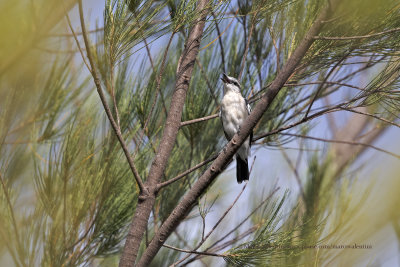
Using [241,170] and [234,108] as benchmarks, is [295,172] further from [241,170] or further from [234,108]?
[234,108]

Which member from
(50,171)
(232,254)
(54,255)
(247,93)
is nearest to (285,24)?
(247,93)

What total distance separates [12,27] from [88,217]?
1.24 metres

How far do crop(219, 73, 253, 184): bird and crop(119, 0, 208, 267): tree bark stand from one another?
0.29 m

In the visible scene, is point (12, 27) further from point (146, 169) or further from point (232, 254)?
point (146, 169)

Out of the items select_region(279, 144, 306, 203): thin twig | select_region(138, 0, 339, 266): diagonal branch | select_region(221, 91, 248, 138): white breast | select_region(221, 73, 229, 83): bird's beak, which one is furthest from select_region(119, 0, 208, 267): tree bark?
select_region(279, 144, 306, 203): thin twig

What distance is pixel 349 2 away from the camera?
97 cm

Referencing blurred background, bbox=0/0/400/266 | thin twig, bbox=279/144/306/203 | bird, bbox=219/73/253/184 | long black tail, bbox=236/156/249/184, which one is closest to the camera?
blurred background, bbox=0/0/400/266

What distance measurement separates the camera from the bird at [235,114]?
2.13 m

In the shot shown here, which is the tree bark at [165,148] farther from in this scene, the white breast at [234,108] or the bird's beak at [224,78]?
the white breast at [234,108]

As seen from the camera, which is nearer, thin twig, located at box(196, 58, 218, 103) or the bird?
thin twig, located at box(196, 58, 218, 103)

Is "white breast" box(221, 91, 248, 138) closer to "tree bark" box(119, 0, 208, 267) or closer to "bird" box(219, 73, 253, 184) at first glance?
"bird" box(219, 73, 253, 184)

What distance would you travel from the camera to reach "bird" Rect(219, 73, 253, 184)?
2.13m

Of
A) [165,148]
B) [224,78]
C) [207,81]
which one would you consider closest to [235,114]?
[224,78]

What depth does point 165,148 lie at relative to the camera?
1.65 metres
